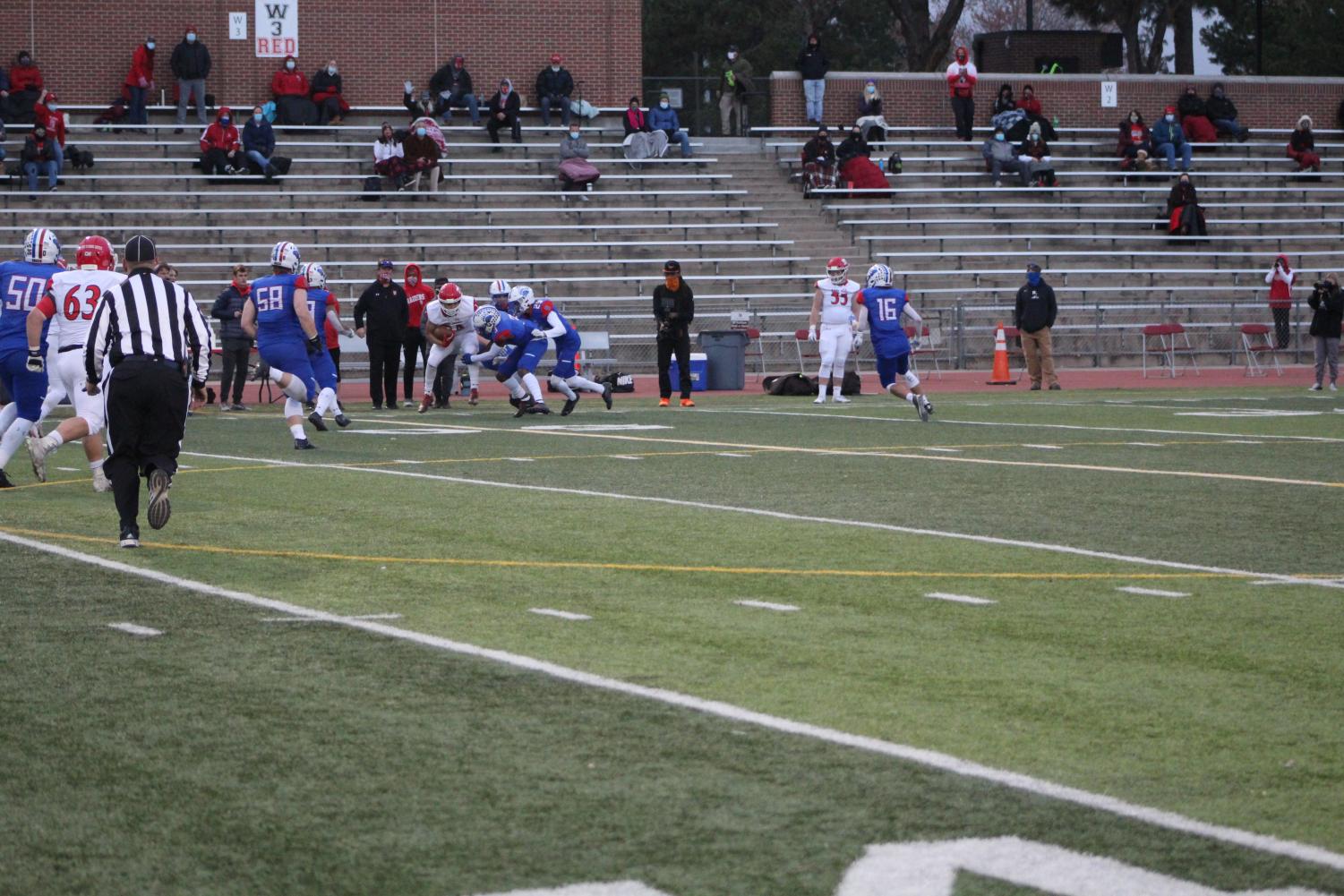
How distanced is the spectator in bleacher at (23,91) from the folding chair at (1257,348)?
21.8m

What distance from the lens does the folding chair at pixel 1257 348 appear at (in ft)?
106

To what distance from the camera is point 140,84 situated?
3700 cm

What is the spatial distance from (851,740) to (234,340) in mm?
20417

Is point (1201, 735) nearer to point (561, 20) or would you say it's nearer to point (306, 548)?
Result: point (306, 548)

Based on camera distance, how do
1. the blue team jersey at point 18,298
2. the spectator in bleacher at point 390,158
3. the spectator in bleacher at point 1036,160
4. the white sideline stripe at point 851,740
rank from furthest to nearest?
the spectator in bleacher at point 1036,160
the spectator in bleacher at point 390,158
the blue team jersey at point 18,298
the white sideline stripe at point 851,740

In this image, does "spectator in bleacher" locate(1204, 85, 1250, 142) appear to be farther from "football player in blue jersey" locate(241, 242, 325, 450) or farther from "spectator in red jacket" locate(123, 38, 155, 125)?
"football player in blue jersey" locate(241, 242, 325, 450)

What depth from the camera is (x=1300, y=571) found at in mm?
9398

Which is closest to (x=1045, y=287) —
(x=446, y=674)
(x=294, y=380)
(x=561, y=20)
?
(x=294, y=380)

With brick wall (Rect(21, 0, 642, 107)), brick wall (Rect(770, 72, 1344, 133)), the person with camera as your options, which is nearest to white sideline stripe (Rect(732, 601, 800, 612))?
the person with camera

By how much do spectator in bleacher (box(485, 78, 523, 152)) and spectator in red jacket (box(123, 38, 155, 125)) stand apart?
258 inches

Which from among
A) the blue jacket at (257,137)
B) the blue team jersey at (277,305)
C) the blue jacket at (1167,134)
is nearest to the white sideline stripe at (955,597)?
the blue team jersey at (277,305)

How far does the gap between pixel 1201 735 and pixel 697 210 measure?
31.3m

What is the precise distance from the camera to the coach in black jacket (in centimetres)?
2481

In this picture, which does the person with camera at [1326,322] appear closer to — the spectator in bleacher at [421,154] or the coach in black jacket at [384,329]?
the coach in black jacket at [384,329]
